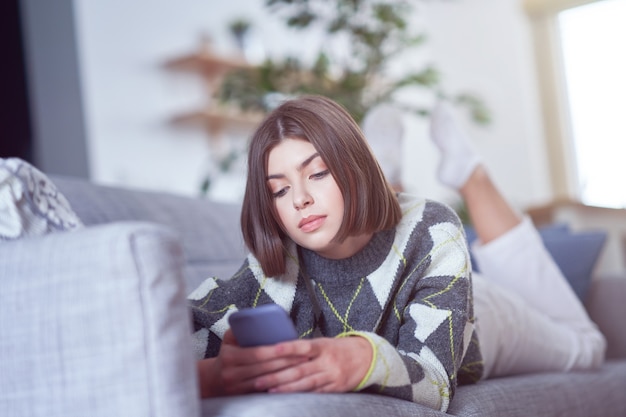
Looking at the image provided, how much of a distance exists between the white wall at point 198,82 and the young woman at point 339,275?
2785 mm

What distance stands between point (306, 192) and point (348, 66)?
212cm

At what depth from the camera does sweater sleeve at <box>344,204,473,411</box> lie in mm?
927

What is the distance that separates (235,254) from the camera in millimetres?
1893

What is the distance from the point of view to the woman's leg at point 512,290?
1.52m

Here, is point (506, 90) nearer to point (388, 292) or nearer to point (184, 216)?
point (184, 216)

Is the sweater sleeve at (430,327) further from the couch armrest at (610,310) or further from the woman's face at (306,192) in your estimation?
the couch armrest at (610,310)

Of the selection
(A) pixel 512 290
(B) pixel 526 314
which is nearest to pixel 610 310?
(A) pixel 512 290

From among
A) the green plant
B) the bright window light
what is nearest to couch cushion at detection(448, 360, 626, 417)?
the green plant

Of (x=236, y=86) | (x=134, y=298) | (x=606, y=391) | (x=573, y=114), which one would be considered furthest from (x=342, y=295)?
(x=573, y=114)

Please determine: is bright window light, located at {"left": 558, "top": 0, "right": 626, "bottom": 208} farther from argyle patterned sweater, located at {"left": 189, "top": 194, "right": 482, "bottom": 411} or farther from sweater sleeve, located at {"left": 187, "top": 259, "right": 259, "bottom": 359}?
sweater sleeve, located at {"left": 187, "top": 259, "right": 259, "bottom": 359}

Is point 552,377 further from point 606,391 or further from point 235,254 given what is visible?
point 235,254

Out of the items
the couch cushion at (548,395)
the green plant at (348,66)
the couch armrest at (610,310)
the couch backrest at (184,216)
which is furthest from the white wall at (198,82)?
the couch cushion at (548,395)

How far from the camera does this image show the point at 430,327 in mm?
1039

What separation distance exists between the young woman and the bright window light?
372 centimetres
